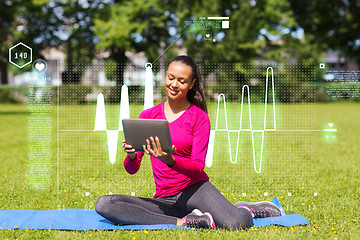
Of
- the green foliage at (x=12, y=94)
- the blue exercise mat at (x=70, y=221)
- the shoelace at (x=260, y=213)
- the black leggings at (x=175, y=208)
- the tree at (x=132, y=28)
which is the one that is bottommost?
the blue exercise mat at (x=70, y=221)

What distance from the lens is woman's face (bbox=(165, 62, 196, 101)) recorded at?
13.1 ft

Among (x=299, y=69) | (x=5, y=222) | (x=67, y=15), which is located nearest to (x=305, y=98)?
(x=299, y=69)

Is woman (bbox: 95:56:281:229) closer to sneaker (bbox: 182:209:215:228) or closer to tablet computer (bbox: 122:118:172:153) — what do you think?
sneaker (bbox: 182:209:215:228)

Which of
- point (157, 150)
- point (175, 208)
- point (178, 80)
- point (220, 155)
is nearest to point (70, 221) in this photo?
point (175, 208)

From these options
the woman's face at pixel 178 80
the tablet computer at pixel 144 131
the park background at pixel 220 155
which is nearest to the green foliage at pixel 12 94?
the park background at pixel 220 155

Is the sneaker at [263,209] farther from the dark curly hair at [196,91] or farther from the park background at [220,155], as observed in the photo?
the dark curly hair at [196,91]

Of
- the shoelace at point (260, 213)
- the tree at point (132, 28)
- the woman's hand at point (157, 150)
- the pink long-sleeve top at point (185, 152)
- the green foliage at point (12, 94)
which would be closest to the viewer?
the woman's hand at point (157, 150)

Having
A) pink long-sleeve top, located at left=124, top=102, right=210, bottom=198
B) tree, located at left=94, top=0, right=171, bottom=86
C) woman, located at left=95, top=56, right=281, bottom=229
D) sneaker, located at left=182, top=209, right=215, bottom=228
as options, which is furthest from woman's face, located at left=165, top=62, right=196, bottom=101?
tree, located at left=94, top=0, right=171, bottom=86

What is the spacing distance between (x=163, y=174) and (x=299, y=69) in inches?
91.9

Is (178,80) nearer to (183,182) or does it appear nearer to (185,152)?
(185,152)

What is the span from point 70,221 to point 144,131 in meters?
1.40

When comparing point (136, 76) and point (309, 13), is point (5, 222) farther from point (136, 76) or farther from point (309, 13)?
point (309, 13)

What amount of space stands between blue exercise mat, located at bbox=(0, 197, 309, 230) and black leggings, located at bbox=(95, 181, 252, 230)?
91 mm

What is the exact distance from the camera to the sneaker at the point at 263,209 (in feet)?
14.9
